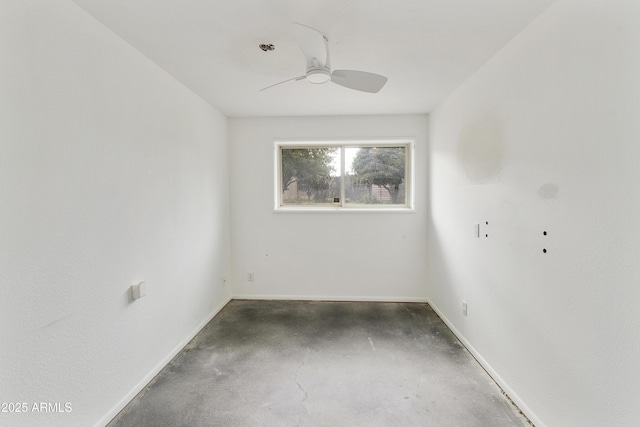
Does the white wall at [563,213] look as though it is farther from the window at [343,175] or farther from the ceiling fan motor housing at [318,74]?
the window at [343,175]

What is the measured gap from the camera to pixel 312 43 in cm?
142

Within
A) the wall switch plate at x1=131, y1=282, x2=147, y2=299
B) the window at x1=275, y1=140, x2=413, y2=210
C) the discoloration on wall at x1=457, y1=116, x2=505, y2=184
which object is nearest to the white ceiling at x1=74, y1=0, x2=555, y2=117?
the discoloration on wall at x1=457, y1=116, x2=505, y2=184

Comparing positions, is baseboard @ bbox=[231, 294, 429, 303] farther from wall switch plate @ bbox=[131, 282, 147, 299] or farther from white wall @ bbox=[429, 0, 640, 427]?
wall switch plate @ bbox=[131, 282, 147, 299]

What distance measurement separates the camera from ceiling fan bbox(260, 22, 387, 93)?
135 centimetres

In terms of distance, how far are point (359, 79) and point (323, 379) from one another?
82.0 inches

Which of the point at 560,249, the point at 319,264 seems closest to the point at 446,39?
the point at 560,249

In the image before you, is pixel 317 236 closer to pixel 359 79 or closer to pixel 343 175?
pixel 343 175

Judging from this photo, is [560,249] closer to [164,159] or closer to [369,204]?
[369,204]

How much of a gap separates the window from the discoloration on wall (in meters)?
1.09

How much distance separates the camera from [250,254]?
11.5 feet

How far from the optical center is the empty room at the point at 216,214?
1.17m

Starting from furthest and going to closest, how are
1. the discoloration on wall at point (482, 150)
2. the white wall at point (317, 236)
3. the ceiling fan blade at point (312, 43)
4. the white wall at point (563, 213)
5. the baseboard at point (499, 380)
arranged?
1. the white wall at point (317, 236)
2. the discoloration on wall at point (482, 150)
3. the baseboard at point (499, 380)
4. the ceiling fan blade at point (312, 43)
5. the white wall at point (563, 213)

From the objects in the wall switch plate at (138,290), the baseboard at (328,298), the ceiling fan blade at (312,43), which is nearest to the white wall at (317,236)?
the baseboard at (328,298)

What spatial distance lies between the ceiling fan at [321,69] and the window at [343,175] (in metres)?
1.65
